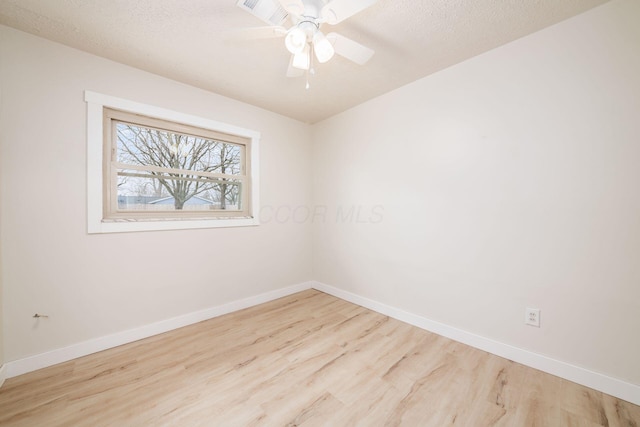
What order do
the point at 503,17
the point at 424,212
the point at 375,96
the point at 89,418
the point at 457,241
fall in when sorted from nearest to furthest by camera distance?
1. the point at 89,418
2. the point at 503,17
3. the point at 457,241
4. the point at 424,212
5. the point at 375,96

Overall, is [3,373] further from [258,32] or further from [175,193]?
[258,32]

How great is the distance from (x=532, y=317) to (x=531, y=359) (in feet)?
1.00

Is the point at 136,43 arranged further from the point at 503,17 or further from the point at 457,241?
the point at 457,241

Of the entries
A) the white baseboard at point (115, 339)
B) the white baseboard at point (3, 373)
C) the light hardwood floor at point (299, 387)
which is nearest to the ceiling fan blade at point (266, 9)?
the light hardwood floor at point (299, 387)

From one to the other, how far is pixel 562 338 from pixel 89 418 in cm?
297

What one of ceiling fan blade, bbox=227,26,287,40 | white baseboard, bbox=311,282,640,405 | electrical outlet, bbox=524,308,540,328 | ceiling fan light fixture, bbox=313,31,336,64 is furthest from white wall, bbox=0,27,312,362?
electrical outlet, bbox=524,308,540,328

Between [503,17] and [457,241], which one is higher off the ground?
[503,17]

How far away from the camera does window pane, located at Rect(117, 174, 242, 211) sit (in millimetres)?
2156

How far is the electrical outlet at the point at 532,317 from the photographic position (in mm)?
1714

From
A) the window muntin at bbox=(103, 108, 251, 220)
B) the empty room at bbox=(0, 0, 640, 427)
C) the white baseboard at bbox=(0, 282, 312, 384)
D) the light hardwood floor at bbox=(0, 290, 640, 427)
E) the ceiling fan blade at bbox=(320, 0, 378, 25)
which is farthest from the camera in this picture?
the window muntin at bbox=(103, 108, 251, 220)

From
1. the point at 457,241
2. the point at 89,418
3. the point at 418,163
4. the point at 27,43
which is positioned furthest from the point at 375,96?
the point at 89,418

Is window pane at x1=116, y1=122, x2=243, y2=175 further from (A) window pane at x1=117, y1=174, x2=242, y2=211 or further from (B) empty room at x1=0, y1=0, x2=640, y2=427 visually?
(A) window pane at x1=117, y1=174, x2=242, y2=211

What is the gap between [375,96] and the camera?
2.66 meters

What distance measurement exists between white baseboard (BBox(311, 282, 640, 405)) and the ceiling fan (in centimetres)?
235
